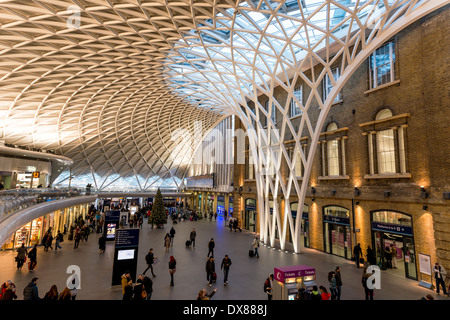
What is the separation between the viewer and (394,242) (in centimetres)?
1495

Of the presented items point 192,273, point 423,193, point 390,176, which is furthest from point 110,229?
point 423,193

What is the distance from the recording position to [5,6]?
14492mm

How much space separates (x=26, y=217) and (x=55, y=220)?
40.2 feet

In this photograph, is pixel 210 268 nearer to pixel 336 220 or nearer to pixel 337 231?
pixel 336 220

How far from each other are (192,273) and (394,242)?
1219 centimetres

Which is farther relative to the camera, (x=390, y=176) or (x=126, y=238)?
(x=390, y=176)

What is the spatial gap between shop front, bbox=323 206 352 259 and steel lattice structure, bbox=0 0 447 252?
8.65 feet

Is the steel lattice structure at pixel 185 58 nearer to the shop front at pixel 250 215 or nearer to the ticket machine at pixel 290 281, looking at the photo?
the shop front at pixel 250 215

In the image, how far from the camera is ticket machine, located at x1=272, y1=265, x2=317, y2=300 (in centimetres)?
897

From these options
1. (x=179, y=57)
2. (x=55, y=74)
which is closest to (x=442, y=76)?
(x=179, y=57)

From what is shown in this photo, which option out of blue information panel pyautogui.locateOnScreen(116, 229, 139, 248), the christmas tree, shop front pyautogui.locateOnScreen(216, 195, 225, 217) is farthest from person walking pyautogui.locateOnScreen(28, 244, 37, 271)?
shop front pyautogui.locateOnScreen(216, 195, 225, 217)

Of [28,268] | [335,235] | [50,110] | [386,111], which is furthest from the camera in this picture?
[50,110]

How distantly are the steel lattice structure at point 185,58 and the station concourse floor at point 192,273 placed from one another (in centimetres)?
390

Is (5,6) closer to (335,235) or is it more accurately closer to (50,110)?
(50,110)
